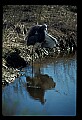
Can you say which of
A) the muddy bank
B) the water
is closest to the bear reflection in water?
the water

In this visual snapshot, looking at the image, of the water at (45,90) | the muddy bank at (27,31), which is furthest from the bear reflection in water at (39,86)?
the muddy bank at (27,31)

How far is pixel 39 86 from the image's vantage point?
2.26 meters

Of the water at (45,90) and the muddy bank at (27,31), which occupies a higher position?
the muddy bank at (27,31)

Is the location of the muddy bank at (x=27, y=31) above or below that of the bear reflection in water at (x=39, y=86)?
above

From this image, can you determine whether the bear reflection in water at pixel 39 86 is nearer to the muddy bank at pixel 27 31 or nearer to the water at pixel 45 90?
the water at pixel 45 90

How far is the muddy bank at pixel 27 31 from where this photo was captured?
86.1 inches

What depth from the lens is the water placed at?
2.17 m

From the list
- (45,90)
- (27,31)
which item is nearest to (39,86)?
(45,90)

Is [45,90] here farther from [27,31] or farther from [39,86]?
[27,31]

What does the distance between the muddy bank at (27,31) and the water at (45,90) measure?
0.07m

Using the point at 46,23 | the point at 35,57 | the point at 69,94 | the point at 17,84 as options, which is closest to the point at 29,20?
the point at 46,23

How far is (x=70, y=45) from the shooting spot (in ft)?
7.32
